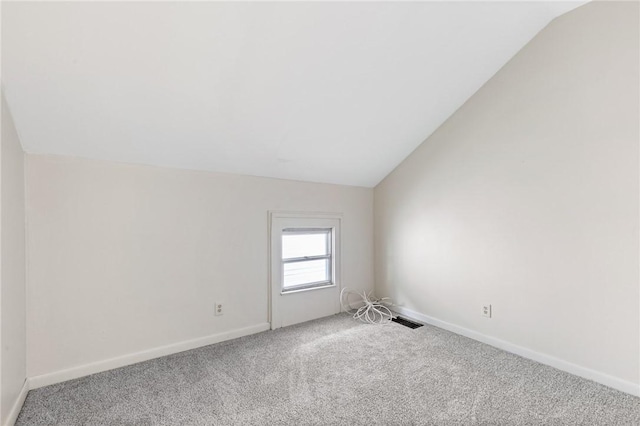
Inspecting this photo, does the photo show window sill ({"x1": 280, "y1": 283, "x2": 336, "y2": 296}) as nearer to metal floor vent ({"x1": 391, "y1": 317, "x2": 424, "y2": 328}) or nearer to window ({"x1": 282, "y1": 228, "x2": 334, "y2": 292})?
window ({"x1": 282, "y1": 228, "x2": 334, "y2": 292})

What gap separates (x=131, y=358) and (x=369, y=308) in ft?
7.89

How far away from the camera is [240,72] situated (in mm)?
2031

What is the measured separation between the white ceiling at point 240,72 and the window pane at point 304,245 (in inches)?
34.1

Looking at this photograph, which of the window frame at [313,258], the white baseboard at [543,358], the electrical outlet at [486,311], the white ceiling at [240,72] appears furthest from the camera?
the window frame at [313,258]

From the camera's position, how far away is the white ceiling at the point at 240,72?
1607 mm

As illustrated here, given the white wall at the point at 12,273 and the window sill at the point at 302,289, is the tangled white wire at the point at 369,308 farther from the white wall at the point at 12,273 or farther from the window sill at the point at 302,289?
the white wall at the point at 12,273

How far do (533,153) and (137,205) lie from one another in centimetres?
319

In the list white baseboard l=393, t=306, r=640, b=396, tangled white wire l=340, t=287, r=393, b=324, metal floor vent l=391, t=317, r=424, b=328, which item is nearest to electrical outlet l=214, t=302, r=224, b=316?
tangled white wire l=340, t=287, r=393, b=324

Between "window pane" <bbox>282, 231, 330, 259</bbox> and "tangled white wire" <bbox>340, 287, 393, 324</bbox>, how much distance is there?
588mm

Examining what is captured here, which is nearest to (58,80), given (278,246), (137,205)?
(137,205)

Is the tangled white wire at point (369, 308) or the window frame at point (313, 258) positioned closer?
the window frame at point (313, 258)

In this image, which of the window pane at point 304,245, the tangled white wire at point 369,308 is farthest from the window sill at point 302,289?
the window pane at point 304,245

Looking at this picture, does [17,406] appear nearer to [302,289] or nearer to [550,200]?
[302,289]

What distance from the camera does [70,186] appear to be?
7.32 feet
